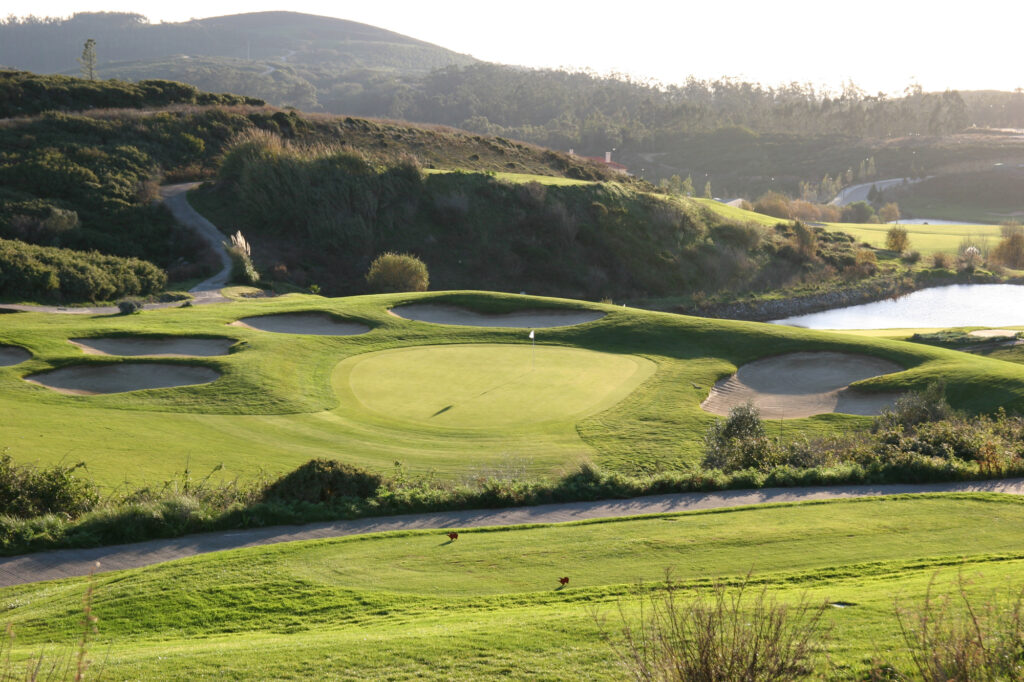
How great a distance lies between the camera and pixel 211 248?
4562 centimetres

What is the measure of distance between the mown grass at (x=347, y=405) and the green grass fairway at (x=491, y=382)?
36 centimetres

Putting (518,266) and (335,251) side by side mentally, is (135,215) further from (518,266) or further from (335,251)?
(518,266)

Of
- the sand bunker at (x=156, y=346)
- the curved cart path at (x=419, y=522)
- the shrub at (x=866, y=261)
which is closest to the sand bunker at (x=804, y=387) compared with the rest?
the curved cart path at (x=419, y=522)

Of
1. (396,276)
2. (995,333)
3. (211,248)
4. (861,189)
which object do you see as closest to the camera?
(995,333)

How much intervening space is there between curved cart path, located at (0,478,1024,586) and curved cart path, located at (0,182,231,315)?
2106 cm

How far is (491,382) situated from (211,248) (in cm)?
2987

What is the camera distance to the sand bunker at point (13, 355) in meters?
20.8

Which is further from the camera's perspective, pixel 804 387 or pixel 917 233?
pixel 917 233

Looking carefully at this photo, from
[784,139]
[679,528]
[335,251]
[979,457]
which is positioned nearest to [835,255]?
[335,251]

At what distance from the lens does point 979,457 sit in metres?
15.7

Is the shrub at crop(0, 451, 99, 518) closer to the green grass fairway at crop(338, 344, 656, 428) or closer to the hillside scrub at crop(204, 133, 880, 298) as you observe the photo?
the green grass fairway at crop(338, 344, 656, 428)

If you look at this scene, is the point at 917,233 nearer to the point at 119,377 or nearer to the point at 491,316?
the point at 491,316

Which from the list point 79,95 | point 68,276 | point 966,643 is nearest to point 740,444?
point 966,643

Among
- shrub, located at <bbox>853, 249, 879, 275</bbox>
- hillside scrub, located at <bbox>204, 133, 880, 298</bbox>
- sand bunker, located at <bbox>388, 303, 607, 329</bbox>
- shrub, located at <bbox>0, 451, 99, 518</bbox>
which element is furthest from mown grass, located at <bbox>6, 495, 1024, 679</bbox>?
shrub, located at <bbox>853, 249, 879, 275</bbox>
